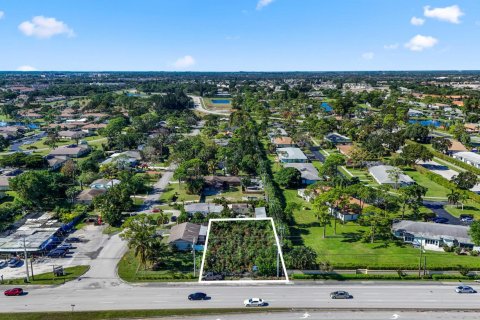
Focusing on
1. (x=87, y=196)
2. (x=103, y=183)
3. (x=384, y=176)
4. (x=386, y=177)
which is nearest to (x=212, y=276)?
(x=87, y=196)

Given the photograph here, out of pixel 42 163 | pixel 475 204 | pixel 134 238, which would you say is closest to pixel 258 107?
pixel 42 163

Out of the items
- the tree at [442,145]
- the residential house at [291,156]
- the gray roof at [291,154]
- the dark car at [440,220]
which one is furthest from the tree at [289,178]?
the tree at [442,145]

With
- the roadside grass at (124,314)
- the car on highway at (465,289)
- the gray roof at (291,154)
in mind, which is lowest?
the roadside grass at (124,314)

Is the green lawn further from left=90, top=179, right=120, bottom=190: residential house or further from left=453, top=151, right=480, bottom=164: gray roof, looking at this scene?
left=453, top=151, right=480, bottom=164: gray roof

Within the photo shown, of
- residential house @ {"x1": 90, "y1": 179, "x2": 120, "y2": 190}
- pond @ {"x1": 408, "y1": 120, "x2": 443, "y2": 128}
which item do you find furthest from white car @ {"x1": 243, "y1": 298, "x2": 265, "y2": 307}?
pond @ {"x1": 408, "y1": 120, "x2": 443, "y2": 128}

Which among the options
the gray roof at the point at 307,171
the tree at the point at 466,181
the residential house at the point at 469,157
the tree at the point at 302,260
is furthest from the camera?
the residential house at the point at 469,157

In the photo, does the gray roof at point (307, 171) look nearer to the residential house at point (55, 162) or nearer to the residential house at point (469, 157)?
the residential house at point (469, 157)
